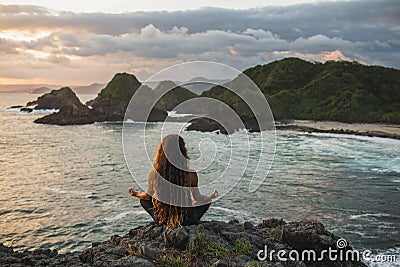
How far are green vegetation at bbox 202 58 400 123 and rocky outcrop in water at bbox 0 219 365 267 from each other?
58844mm

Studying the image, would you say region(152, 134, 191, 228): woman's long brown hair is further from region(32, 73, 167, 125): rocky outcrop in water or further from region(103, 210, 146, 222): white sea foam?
region(32, 73, 167, 125): rocky outcrop in water

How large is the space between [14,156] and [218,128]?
28945 mm

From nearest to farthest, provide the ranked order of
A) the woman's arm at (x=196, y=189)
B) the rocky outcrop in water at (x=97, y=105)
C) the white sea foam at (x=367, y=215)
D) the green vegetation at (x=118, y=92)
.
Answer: the woman's arm at (x=196, y=189) → the white sea foam at (x=367, y=215) → the rocky outcrop in water at (x=97, y=105) → the green vegetation at (x=118, y=92)

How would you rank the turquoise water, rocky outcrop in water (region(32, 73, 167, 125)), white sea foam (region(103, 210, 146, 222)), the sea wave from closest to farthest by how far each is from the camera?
the turquoise water < white sea foam (region(103, 210, 146, 222)) < the sea wave < rocky outcrop in water (region(32, 73, 167, 125))

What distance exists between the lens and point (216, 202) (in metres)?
19.4

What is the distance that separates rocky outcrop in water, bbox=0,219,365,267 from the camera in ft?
20.9

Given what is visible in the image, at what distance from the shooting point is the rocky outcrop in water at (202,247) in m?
6.37

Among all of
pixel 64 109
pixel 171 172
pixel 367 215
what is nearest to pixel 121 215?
pixel 367 215

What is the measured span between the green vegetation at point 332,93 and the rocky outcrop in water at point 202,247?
5884 centimetres

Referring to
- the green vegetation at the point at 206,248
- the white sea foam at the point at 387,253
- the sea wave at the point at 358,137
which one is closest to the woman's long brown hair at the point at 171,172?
the green vegetation at the point at 206,248

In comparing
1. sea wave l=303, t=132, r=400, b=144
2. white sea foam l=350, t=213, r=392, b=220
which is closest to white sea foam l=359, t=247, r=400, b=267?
white sea foam l=350, t=213, r=392, b=220

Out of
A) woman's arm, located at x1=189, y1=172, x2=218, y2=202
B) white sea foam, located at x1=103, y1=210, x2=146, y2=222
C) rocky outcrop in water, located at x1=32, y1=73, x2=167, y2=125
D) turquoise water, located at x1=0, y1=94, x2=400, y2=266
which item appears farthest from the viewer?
rocky outcrop in water, located at x1=32, y1=73, x2=167, y2=125

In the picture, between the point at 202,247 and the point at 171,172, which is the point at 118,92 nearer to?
the point at 202,247

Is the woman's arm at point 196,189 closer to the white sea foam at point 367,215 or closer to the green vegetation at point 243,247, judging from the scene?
the green vegetation at point 243,247
